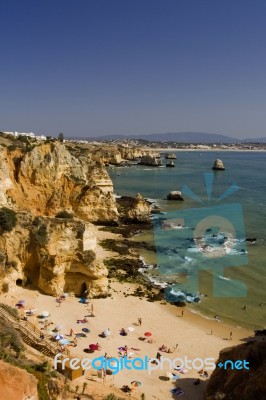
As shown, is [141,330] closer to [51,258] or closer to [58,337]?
[58,337]

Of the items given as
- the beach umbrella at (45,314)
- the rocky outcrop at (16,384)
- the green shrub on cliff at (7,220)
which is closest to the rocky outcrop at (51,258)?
the green shrub on cliff at (7,220)

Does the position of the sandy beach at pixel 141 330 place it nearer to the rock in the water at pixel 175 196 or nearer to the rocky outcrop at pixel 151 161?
the rock in the water at pixel 175 196

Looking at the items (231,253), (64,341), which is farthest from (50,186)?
(64,341)

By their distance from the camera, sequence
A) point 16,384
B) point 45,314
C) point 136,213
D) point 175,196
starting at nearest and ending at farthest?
point 16,384 → point 45,314 → point 136,213 → point 175,196

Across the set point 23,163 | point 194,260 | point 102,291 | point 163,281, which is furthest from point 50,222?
Result: point 194,260

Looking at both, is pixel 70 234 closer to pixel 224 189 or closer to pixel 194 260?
pixel 194 260
